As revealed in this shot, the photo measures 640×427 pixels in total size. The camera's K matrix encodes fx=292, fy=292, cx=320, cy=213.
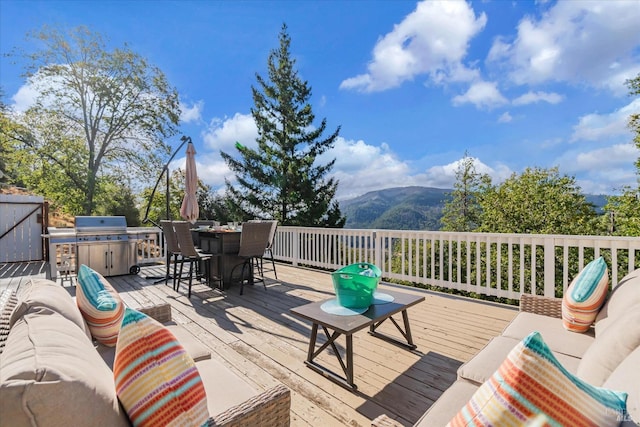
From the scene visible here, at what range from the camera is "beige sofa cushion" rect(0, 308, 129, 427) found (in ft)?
1.94

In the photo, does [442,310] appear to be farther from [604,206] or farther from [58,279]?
[604,206]

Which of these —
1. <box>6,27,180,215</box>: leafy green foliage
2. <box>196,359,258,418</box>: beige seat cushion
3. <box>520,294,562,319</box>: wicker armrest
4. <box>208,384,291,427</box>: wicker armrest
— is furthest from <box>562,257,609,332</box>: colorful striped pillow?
<box>6,27,180,215</box>: leafy green foliage

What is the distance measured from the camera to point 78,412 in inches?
26.3

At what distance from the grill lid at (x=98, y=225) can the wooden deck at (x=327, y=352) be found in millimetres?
1785

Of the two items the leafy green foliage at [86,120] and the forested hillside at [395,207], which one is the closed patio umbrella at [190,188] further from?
the forested hillside at [395,207]

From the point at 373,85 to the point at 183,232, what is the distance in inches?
411

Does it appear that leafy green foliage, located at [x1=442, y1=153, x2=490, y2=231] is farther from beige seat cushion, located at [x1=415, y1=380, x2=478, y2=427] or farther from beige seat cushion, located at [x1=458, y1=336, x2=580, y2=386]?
beige seat cushion, located at [x1=415, y1=380, x2=478, y2=427]

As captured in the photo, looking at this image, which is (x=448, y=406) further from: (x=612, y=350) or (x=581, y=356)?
(x=581, y=356)

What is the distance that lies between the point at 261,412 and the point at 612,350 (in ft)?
4.44

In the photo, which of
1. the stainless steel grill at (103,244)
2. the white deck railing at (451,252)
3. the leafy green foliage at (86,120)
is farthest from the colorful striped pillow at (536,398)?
the leafy green foliage at (86,120)

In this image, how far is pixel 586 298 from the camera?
1932 millimetres

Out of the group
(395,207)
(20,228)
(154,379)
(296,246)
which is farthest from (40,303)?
(395,207)

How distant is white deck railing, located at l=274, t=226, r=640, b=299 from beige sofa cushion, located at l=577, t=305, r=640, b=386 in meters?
2.84

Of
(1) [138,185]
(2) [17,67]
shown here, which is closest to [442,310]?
(1) [138,185]
